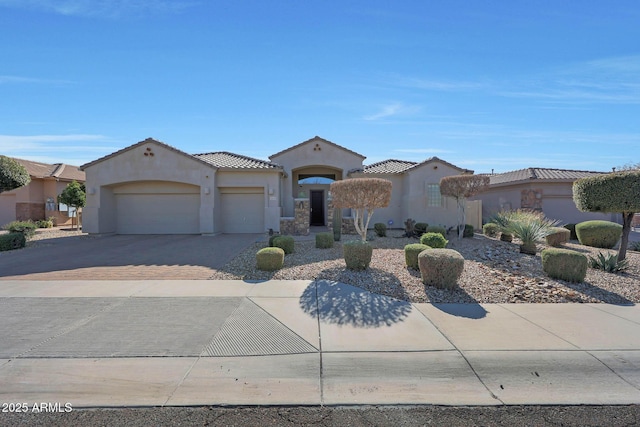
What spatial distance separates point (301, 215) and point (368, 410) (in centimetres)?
1364

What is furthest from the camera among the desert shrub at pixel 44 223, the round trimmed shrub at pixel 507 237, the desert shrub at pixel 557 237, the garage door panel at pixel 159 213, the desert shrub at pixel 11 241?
the desert shrub at pixel 44 223

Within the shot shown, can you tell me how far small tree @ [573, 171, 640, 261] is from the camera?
8367 millimetres

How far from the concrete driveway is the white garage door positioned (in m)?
2.71

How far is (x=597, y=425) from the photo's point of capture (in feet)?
9.59

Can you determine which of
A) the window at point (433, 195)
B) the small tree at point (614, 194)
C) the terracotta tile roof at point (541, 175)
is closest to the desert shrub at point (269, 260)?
the small tree at point (614, 194)

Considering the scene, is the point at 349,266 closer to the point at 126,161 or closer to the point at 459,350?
the point at 459,350

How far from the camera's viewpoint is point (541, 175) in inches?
814

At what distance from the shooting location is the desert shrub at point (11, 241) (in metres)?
12.7

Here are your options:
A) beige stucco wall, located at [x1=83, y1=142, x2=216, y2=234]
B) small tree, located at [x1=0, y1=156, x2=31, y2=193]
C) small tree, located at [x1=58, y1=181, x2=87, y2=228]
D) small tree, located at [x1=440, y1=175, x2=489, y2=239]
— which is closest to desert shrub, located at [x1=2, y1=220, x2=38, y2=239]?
small tree, located at [x1=0, y1=156, x2=31, y2=193]

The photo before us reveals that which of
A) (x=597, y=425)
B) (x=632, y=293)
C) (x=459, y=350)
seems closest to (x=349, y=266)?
(x=459, y=350)

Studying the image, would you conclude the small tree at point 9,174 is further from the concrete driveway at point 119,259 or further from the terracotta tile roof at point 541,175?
the terracotta tile roof at point 541,175

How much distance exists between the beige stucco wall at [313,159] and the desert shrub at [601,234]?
39.9 ft

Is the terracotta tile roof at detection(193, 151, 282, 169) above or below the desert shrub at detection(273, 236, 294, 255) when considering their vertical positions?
above

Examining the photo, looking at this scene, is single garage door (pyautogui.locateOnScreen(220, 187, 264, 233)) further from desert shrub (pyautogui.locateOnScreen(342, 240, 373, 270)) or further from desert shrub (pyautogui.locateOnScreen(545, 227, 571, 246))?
desert shrub (pyautogui.locateOnScreen(545, 227, 571, 246))
